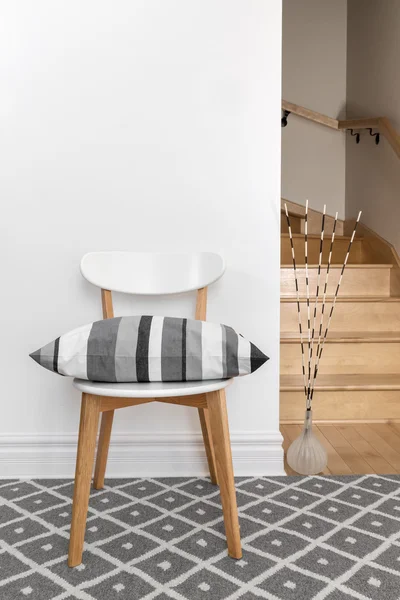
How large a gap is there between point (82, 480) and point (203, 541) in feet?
1.10

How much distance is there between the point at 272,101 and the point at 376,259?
170cm

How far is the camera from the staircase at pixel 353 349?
2318 millimetres

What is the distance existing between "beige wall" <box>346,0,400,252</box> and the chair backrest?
1.66 metres

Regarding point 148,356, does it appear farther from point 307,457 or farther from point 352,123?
point 352,123

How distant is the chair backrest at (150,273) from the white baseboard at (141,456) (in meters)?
0.43

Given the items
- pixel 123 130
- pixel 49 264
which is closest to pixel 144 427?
pixel 49 264

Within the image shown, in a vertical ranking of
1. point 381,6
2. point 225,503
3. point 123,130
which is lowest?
point 225,503

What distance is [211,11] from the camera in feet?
5.75

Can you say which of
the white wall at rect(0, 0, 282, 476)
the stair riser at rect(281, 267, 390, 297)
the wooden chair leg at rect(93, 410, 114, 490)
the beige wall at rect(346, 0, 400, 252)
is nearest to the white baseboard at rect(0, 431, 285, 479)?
the white wall at rect(0, 0, 282, 476)

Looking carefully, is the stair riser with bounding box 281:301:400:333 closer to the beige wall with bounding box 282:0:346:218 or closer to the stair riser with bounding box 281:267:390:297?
the stair riser with bounding box 281:267:390:297

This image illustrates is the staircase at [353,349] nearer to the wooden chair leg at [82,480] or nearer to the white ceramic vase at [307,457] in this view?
the white ceramic vase at [307,457]

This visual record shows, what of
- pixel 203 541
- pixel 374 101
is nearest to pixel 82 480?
pixel 203 541

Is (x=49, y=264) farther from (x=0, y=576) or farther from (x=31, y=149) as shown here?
(x=0, y=576)

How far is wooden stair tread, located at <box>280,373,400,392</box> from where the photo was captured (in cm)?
230
